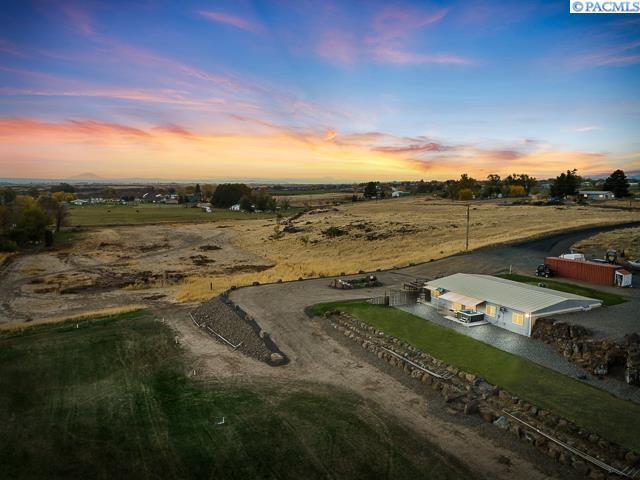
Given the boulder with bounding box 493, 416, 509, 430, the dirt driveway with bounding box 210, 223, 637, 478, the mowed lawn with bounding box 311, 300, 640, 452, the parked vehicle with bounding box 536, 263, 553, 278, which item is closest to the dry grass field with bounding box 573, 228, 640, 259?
the dirt driveway with bounding box 210, 223, 637, 478

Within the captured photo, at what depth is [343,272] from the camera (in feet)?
129

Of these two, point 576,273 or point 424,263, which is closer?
point 576,273

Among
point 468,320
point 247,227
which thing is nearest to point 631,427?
point 468,320

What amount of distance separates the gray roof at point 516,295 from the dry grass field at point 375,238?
14.0 meters

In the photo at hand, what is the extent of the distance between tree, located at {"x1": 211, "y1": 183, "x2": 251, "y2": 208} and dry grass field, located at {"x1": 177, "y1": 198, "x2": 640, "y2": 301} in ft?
198

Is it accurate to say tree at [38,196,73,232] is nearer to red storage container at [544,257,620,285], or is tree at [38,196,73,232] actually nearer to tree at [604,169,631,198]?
red storage container at [544,257,620,285]

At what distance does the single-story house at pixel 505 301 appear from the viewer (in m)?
22.0

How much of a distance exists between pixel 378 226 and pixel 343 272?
29487 mm

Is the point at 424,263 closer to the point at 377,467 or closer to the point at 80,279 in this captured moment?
the point at 377,467

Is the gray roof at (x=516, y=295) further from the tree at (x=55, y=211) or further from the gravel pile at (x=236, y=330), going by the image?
the tree at (x=55, y=211)

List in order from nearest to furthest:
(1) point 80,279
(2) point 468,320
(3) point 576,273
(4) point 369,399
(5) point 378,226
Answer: (4) point 369,399 < (2) point 468,320 < (3) point 576,273 < (1) point 80,279 < (5) point 378,226

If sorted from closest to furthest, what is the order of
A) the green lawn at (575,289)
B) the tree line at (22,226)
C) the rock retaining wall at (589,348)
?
the rock retaining wall at (589,348)
the green lawn at (575,289)
the tree line at (22,226)

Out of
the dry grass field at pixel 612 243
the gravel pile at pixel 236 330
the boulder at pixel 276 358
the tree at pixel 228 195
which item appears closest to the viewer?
the boulder at pixel 276 358

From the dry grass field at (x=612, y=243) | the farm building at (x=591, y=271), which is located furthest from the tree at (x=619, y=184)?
the farm building at (x=591, y=271)
